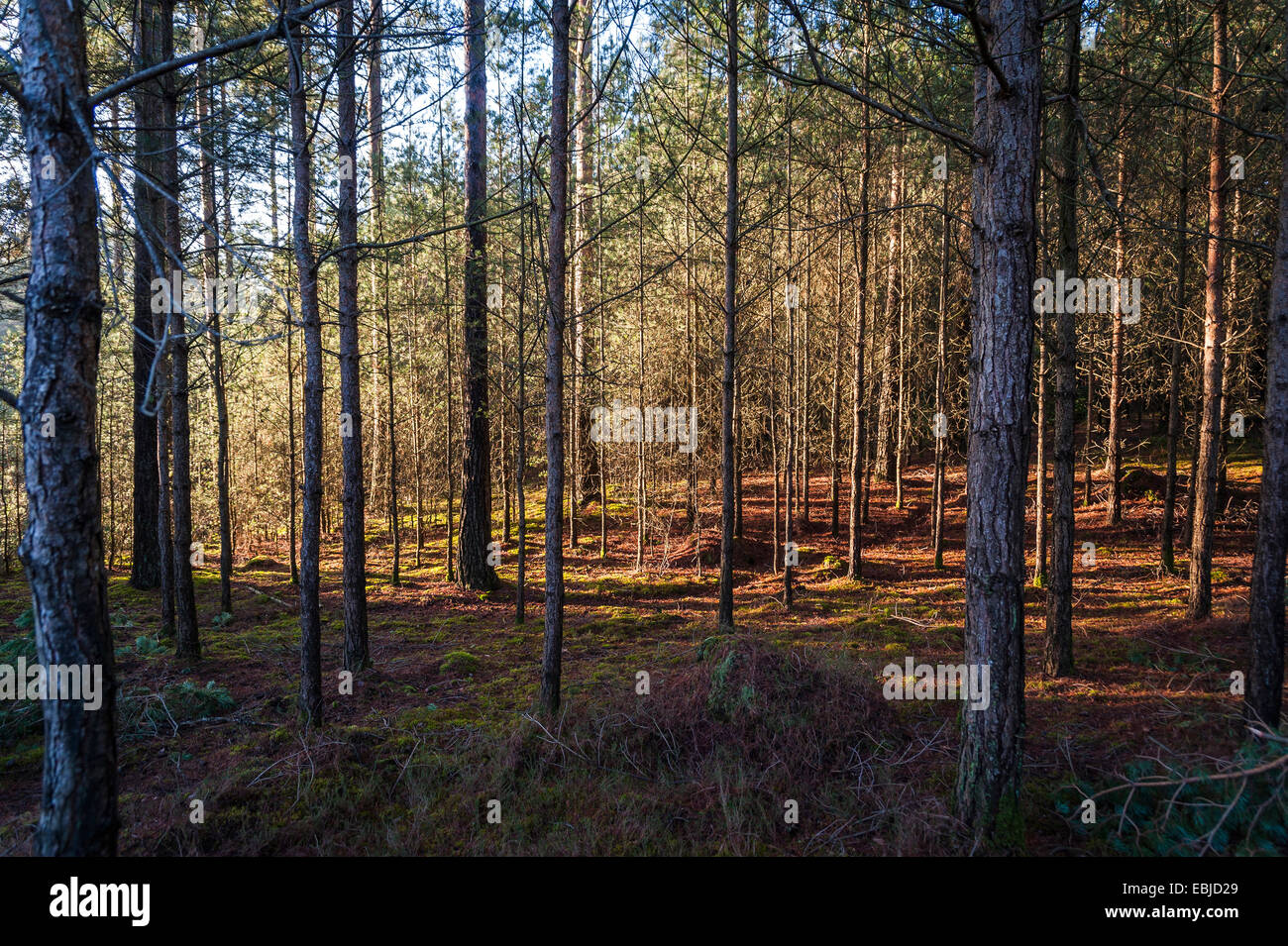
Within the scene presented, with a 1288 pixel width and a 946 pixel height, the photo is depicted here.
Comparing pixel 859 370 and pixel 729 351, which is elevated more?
pixel 859 370

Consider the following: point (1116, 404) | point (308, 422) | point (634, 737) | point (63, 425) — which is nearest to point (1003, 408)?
point (634, 737)

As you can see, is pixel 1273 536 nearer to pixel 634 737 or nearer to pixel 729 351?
pixel 634 737

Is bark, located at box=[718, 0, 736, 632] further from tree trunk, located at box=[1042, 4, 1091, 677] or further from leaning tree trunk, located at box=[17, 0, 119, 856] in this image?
leaning tree trunk, located at box=[17, 0, 119, 856]

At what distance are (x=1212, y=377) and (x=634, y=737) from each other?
9306 millimetres

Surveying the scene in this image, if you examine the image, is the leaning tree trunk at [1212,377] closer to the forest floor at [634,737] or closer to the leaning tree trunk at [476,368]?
the forest floor at [634,737]

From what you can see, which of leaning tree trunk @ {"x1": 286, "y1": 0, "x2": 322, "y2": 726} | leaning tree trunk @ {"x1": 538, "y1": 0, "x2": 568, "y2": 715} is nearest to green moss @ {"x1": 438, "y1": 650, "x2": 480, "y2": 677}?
leaning tree trunk @ {"x1": 286, "y1": 0, "x2": 322, "y2": 726}

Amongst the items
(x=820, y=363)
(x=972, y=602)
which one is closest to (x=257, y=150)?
(x=972, y=602)

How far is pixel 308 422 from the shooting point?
569 cm

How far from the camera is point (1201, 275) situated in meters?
12.3

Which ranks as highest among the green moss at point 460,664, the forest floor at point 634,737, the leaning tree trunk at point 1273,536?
the leaning tree trunk at point 1273,536

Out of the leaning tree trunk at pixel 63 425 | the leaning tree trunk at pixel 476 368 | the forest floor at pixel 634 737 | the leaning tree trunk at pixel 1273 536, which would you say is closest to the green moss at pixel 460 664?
the forest floor at pixel 634 737

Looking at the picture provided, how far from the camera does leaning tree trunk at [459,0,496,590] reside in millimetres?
11586

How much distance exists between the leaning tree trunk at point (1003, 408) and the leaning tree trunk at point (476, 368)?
9079mm

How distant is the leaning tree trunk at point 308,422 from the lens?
17.7 feet
